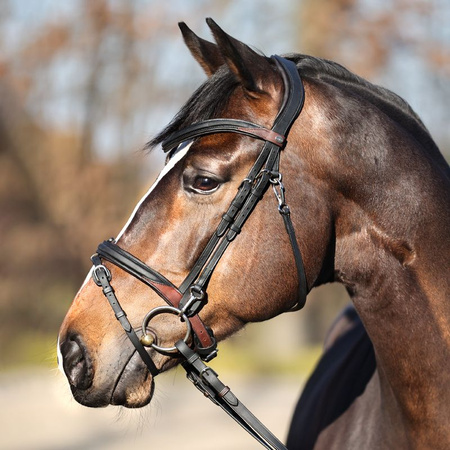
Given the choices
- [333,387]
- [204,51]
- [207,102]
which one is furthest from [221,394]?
[204,51]

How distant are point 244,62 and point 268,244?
63 centimetres

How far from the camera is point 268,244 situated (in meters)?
2.31

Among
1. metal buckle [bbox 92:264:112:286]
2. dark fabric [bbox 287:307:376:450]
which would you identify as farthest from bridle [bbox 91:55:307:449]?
dark fabric [bbox 287:307:376:450]

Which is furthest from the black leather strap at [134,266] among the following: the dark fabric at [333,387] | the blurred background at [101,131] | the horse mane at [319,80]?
the blurred background at [101,131]

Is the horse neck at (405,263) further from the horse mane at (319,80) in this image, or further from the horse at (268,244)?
the horse mane at (319,80)

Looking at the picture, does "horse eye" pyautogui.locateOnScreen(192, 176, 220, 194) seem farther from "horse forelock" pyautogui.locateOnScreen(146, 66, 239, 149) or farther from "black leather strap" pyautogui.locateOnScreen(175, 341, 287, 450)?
"black leather strap" pyautogui.locateOnScreen(175, 341, 287, 450)

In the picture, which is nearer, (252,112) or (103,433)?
(252,112)

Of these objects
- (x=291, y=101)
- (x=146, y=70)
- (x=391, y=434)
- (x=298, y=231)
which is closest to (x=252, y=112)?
(x=291, y=101)

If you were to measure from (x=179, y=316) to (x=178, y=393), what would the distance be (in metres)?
8.17

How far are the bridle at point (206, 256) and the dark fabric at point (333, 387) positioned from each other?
77 cm

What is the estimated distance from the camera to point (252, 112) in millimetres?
2398

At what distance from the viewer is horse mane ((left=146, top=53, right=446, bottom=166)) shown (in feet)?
7.95

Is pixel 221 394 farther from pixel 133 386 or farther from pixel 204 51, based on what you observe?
pixel 204 51

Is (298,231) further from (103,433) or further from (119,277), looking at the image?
(103,433)
